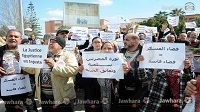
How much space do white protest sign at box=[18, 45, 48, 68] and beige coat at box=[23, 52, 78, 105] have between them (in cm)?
20

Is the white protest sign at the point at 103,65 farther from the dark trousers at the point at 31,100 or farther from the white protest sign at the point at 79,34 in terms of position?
the white protest sign at the point at 79,34

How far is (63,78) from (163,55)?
1538mm

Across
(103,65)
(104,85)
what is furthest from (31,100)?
(103,65)

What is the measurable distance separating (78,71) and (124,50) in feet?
2.59

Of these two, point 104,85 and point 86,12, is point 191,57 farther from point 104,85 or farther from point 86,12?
point 86,12


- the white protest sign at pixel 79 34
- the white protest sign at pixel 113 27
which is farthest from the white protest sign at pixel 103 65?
the white protest sign at pixel 113 27

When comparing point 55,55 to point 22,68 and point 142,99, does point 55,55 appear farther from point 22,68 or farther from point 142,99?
point 142,99

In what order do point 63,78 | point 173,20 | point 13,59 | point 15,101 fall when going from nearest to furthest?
point 63,78
point 13,59
point 15,101
point 173,20

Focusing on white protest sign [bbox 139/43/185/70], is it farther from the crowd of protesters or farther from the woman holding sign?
the woman holding sign

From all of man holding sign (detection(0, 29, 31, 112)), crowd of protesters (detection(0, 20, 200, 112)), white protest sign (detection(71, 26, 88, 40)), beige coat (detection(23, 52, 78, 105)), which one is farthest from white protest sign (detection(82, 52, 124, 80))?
white protest sign (detection(71, 26, 88, 40))

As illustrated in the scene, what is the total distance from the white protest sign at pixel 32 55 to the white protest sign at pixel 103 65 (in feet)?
2.02

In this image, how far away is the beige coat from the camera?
553cm

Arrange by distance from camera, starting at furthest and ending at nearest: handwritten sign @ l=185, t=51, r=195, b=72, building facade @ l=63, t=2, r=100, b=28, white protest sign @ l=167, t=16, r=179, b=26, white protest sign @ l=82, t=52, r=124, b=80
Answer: building facade @ l=63, t=2, r=100, b=28
white protest sign @ l=167, t=16, r=179, b=26
white protest sign @ l=82, t=52, r=124, b=80
handwritten sign @ l=185, t=51, r=195, b=72

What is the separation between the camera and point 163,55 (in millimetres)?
5266
